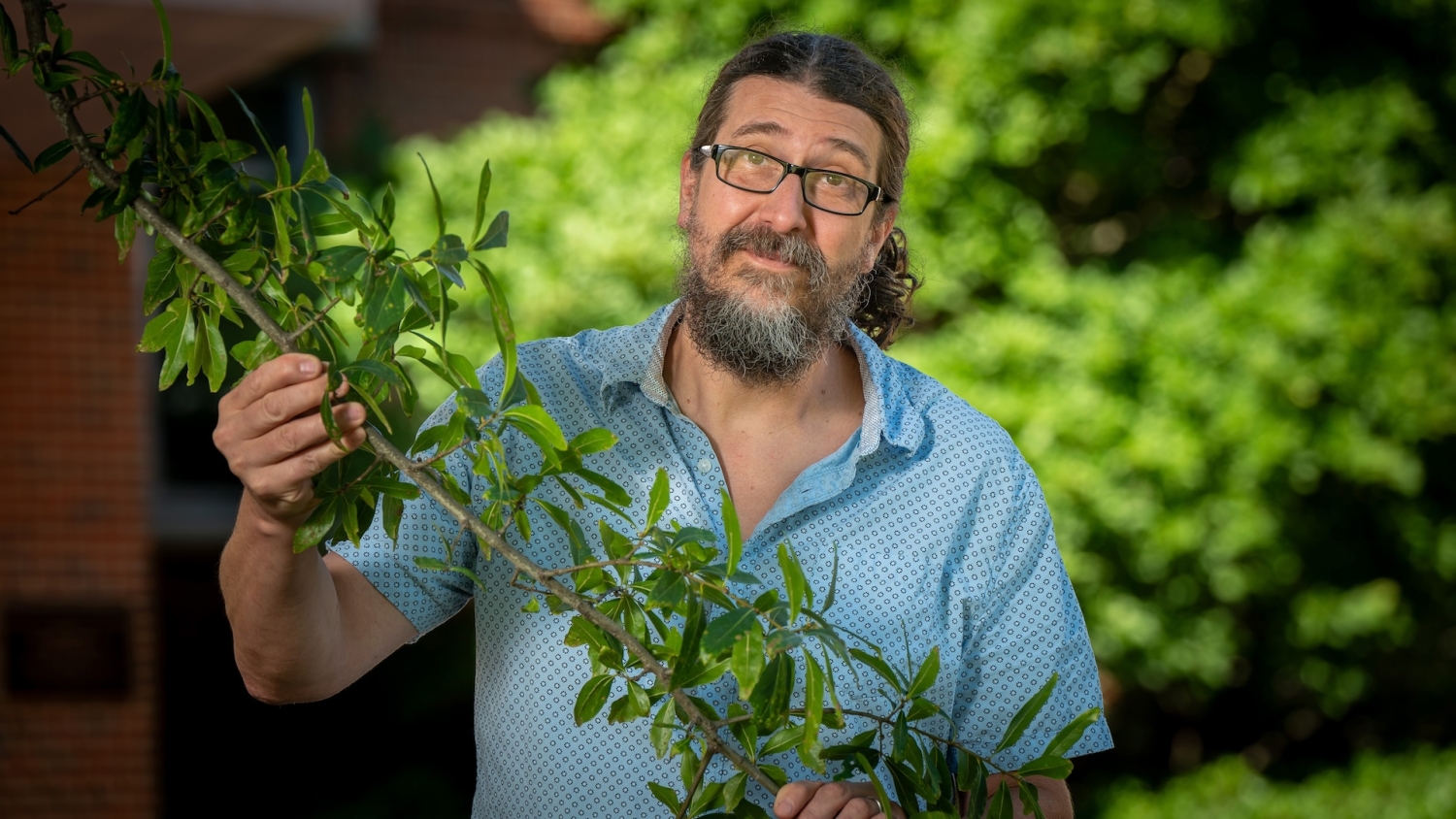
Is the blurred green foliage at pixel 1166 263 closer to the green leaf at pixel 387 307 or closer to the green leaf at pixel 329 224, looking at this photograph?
the green leaf at pixel 329 224

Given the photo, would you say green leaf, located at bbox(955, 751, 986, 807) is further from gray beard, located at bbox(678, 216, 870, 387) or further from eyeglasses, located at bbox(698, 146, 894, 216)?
eyeglasses, located at bbox(698, 146, 894, 216)

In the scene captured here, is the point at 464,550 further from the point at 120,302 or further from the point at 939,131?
the point at 939,131

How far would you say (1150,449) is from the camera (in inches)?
222

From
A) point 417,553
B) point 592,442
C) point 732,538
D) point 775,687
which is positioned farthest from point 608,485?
point 417,553

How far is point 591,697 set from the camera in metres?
1.52

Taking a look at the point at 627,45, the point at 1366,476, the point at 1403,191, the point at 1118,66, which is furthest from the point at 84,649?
the point at 1403,191

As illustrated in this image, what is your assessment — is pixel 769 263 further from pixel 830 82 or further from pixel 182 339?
pixel 182 339

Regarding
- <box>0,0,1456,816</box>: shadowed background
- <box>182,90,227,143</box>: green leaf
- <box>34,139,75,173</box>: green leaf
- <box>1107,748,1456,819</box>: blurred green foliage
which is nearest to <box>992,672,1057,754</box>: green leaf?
<box>182,90,227,143</box>: green leaf

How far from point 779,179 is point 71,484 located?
13.6 feet

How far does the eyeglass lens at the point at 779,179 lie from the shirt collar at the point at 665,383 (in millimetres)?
247

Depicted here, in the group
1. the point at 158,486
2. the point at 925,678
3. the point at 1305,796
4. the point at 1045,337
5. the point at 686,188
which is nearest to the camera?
the point at 925,678

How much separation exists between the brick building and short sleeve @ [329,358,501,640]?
2117 millimetres

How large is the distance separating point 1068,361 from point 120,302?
372 cm

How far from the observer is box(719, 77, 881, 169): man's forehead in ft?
6.40
